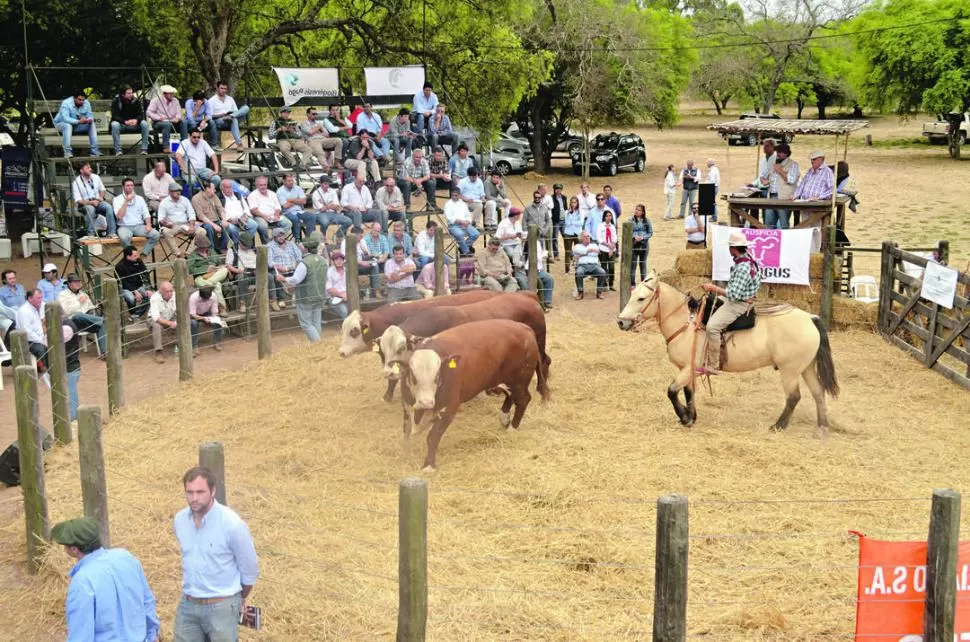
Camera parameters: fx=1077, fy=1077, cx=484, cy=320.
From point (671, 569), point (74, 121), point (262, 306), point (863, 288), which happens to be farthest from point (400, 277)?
point (671, 569)

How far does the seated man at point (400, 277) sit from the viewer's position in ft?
51.3

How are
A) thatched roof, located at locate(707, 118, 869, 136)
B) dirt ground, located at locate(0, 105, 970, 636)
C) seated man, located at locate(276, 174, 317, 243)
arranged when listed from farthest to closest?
seated man, located at locate(276, 174, 317, 243)
thatched roof, located at locate(707, 118, 869, 136)
dirt ground, located at locate(0, 105, 970, 636)

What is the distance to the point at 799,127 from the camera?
16.6 m

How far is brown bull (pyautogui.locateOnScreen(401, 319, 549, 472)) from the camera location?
9656 mm

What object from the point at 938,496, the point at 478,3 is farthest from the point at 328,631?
the point at 478,3

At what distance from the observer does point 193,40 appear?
72.7 ft

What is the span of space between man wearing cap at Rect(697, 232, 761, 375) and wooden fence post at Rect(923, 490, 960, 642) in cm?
515

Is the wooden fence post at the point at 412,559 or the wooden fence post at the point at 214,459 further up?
the wooden fence post at the point at 214,459

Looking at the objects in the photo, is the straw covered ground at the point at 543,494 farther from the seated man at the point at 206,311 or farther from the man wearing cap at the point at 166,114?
the man wearing cap at the point at 166,114

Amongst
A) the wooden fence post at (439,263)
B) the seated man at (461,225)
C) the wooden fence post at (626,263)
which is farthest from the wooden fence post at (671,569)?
the seated man at (461,225)

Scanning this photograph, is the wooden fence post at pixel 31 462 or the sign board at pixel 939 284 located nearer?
the wooden fence post at pixel 31 462

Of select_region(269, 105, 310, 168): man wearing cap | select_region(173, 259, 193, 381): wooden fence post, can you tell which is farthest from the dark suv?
select_region(173, 259, 193, 381): wooden fence post

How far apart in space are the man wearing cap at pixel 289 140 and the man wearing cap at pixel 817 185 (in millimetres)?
8406

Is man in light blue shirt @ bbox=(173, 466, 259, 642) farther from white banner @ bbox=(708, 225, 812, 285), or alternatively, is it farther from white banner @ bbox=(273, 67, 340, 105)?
white banner @ bbox=(273, 67, 340, 105)
